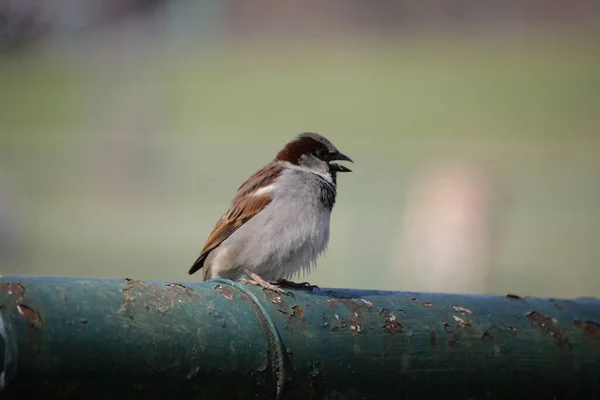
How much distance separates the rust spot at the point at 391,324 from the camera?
1920 mm

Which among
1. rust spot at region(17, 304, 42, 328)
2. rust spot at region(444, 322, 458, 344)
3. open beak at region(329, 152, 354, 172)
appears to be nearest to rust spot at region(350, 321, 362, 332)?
rust spot at region(444, 322, 458, 344)

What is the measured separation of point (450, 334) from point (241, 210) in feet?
4.43

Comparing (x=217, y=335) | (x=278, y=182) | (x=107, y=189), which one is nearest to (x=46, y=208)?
(x=107, y=189)

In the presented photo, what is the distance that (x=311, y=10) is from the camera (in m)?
21.8

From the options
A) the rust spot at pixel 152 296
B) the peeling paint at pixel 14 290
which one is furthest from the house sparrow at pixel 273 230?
the peeling paint at pixel 14 290

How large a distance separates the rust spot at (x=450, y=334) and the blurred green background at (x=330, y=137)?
615cm

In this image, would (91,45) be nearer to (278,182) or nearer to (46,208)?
(46,208)

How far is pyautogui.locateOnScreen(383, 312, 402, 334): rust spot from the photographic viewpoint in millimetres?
1920

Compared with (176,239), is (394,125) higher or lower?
higher

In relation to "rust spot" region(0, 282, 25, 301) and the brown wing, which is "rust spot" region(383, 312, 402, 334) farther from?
the brown wing

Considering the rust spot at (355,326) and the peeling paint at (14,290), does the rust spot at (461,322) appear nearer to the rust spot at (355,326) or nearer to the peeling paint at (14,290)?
the rust spot at (355,326)

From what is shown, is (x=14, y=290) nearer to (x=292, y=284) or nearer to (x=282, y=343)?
(x=282, y=343)

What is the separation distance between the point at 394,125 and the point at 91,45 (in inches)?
254

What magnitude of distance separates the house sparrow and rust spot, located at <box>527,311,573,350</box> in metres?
0.89
